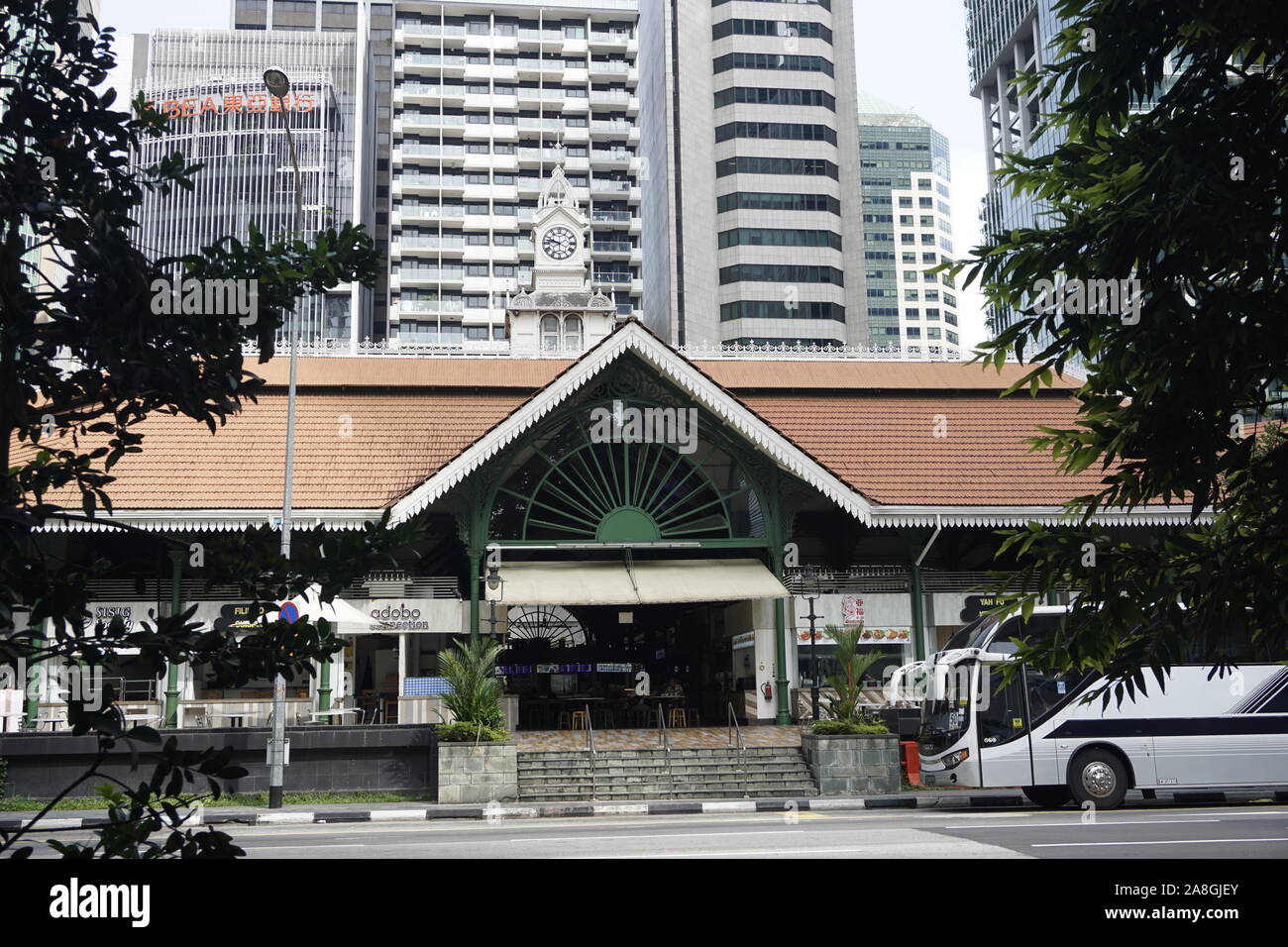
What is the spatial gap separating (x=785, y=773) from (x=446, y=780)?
637 centimetres

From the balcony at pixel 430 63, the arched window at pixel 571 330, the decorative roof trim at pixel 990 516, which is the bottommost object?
the decorative roof trim at pixel 990 516

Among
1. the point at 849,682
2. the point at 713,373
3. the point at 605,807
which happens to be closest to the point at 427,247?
the point at 713,373

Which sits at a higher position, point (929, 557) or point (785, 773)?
point (929, 557)

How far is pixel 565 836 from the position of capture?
15.1m

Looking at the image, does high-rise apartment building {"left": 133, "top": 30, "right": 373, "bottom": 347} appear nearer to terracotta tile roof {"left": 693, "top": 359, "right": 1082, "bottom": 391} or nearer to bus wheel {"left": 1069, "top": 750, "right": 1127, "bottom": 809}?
terracotta tile roof {"left": 693, "top": 359, "right": 1082, "bottom": 391}

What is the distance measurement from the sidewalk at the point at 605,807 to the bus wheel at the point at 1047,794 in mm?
178

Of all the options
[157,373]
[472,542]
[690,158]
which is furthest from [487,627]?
[690,158]

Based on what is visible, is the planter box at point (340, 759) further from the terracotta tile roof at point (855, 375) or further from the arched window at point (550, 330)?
the arched window at point (550, 330)

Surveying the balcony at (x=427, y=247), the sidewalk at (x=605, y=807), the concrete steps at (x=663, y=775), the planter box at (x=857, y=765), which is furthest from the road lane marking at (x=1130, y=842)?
the balcony at (x=427, y=247)

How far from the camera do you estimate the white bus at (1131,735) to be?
19391 millimetres

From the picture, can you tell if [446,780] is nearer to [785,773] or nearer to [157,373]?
[785,773]

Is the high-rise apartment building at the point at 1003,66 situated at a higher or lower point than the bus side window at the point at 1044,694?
higher

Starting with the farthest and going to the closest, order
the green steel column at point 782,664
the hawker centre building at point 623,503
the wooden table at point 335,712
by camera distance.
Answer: the green steel column at point 782,664
the hawker centre building at point 623,503
the wooden table at point 335,712

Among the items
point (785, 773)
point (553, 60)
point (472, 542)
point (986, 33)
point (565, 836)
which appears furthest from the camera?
point (986, 33)
